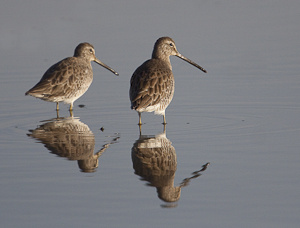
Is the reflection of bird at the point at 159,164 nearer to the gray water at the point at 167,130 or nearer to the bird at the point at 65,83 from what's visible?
the gray water at the point at 167,130

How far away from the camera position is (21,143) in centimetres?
984

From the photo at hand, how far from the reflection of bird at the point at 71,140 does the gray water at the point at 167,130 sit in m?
0.03

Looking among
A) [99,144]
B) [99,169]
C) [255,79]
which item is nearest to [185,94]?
[255,79]

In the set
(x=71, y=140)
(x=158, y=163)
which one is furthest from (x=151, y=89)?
(x=158, y=163)

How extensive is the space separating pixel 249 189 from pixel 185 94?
5.49m

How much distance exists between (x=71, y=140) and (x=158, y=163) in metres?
1.94

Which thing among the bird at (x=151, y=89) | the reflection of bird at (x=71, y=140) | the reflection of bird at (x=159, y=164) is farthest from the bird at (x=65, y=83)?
the reflection of bird at (x=159, y=164)

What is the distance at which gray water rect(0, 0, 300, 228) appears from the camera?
691cm

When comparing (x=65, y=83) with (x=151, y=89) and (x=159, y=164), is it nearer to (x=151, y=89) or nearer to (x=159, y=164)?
(x=151, y=89)

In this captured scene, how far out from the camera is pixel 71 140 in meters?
9.98

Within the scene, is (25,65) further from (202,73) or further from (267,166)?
(267,166)

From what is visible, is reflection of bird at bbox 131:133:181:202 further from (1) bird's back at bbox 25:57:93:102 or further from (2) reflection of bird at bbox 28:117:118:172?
(1) bird's back at bbox 25:57:93:102

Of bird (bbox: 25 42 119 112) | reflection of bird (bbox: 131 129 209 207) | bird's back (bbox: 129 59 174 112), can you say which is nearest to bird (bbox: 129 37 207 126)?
bird's back (bbox: 129 59 174 112)

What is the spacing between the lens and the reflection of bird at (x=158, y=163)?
7.40m
